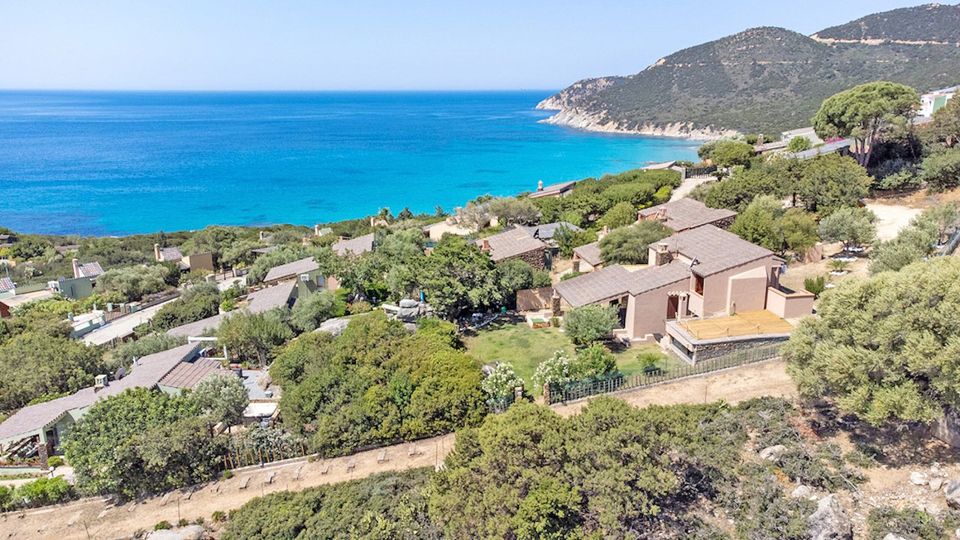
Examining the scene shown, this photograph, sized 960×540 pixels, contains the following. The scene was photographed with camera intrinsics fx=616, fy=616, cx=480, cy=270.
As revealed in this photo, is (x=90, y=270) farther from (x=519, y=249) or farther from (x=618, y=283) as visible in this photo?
(x=618, y=283)

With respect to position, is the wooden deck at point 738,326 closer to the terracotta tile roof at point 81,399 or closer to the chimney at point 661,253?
the chimney at point 661,253

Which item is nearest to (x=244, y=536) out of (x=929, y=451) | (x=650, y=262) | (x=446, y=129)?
(x=929, y=451)

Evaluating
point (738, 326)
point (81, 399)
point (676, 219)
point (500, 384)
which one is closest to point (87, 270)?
point (81, 399)

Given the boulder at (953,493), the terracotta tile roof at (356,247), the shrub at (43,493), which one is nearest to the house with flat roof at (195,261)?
the terracotta tile roof at (356,247)

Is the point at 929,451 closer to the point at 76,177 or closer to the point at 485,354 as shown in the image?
the point at 485,354


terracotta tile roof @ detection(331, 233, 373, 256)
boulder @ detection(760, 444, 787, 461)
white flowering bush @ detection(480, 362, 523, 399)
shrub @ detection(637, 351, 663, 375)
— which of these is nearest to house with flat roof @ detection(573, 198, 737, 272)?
shrub @ detection(637, 351, 663, 375)

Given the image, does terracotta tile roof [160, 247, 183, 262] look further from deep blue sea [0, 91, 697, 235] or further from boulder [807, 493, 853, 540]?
boulder [807, 493, 853, 540]
